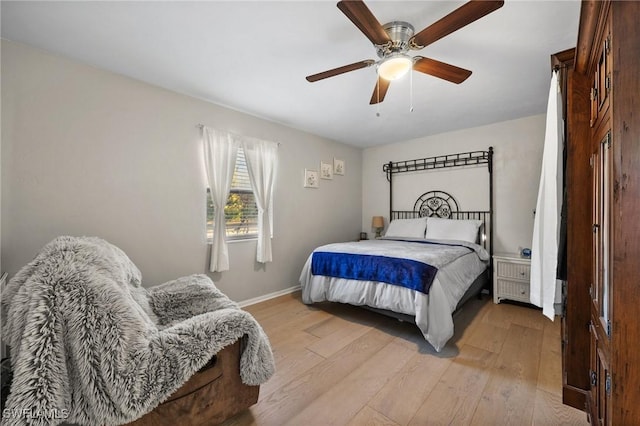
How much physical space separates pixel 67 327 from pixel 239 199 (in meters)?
2.32

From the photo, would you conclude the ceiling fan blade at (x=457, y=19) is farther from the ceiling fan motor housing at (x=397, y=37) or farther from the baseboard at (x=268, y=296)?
the baseboard at (x=268, y=296)

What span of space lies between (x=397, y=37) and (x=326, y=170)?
2.64 meters

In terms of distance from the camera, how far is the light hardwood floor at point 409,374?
1.52m

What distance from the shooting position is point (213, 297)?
1.94 m

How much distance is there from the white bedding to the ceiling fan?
5.08 feet

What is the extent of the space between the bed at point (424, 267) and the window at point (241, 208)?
2.91ft

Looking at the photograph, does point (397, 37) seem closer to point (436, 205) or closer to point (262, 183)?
point (262, 183)

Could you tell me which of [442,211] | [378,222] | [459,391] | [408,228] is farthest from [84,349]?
[442,211]

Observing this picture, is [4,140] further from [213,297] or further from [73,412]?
[73,412]

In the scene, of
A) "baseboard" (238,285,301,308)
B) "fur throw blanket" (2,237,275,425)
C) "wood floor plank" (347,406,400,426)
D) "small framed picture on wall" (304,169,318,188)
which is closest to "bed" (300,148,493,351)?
"baseboard" (238,285,301,308)

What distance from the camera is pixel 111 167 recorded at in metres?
2.30

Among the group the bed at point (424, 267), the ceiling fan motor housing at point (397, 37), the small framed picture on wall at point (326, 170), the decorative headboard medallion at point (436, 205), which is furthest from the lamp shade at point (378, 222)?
the ceiling fan motor housing at point (397, 37)

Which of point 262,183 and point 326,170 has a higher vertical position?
point 326,170

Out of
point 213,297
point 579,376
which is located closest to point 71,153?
point 213,297
